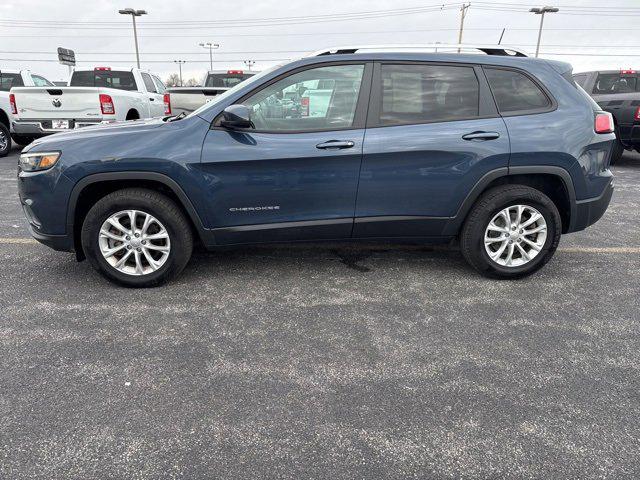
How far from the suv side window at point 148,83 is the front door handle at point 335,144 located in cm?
932

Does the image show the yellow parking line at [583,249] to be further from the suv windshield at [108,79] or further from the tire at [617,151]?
the suv windshield at [108,79]

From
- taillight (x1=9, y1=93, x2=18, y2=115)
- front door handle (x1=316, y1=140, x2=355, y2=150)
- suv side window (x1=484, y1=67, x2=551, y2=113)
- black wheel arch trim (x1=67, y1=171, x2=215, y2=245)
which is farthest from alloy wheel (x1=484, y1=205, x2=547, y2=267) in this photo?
taillight (x1=9, y1=93, x2=18, y2=115)

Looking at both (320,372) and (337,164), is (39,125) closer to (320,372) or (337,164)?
(337,164)

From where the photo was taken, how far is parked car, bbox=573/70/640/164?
9062mm

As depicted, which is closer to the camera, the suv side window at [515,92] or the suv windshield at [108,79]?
the suv side window at [515,92]

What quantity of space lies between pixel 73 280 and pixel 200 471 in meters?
2.48

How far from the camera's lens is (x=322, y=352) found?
2.87m

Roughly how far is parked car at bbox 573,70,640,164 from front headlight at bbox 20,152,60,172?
8405mm

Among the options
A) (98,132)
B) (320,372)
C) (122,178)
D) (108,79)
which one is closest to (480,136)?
(320,372)

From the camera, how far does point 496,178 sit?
3.77 m

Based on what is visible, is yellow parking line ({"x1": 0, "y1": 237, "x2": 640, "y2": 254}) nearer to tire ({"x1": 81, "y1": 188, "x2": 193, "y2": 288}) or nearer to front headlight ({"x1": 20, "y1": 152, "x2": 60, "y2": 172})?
front headlight ({"x1": 20, "y1": 152, "x2": 60, "y2": 172})

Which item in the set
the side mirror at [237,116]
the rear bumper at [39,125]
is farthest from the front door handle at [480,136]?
the rear bumper at [39,125]

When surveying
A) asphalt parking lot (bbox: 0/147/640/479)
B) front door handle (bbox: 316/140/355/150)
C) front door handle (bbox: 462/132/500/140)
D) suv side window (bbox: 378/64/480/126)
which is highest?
suv side window (bbox: 378/64/480/126)

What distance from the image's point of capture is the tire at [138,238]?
358cm
